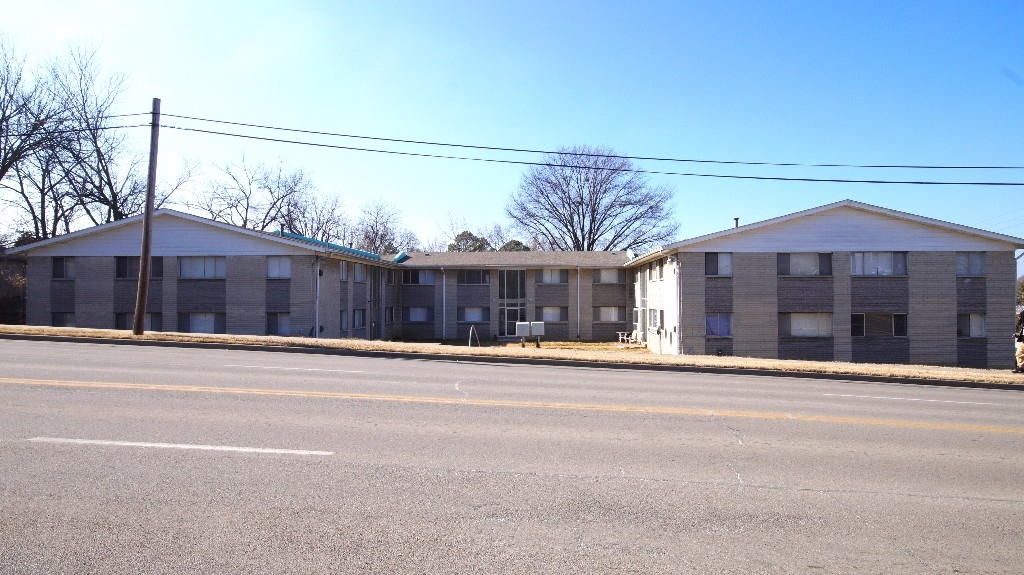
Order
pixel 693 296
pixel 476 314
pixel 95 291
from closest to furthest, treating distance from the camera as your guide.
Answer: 1. pixel 693 296
2. pixel 95 291
3. pixel 476 314

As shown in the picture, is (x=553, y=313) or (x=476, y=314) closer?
(x=553, y=313)

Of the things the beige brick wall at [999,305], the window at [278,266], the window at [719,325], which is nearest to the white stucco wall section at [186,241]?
the window at [278,266]

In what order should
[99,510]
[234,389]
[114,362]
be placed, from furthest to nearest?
[114,362] < [234,389] < [99,510]

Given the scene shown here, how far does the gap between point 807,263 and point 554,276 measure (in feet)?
49.4

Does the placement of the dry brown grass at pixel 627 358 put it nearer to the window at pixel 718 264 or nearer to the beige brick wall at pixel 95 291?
the beige brick wall at pixel 95 291

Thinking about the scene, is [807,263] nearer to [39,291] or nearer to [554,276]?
[554,276]

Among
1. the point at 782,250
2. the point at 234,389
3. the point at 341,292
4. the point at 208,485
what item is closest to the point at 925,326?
the point at 782,250

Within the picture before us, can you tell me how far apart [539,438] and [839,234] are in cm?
2530

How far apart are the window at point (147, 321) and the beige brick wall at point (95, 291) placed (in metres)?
0.24

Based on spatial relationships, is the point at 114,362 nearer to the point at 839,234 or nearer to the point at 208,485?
the point at 208,485

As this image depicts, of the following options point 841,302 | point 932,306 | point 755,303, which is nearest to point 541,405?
point 755,303

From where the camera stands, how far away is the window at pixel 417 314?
133 feet

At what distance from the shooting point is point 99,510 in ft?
15.5

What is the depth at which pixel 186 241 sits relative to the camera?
29266 mm
